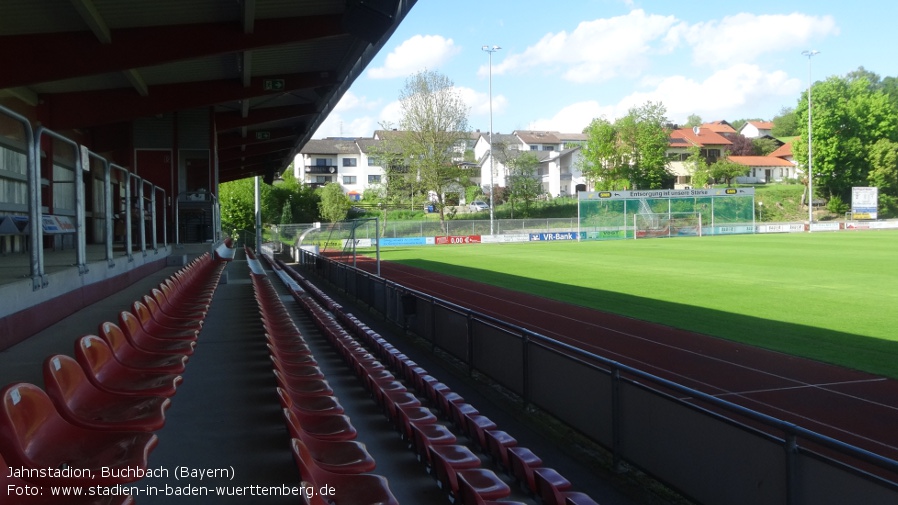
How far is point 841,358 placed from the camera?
37.6ft

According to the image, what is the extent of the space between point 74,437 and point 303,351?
408 centimetres

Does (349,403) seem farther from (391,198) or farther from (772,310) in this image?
(391,198)

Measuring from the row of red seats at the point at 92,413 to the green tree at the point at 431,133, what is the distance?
202 ft

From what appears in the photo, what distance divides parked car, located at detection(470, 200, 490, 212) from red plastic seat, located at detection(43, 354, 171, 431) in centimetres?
7315

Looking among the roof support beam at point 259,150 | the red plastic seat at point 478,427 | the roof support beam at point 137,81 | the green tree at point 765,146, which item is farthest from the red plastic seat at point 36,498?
the green tree at point 765,146

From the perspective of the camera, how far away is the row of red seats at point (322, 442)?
3.72m

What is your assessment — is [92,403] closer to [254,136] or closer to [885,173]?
[254,136]

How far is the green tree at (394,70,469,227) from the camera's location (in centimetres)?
6706

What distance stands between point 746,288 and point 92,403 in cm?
2043

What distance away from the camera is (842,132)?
7550 centimetres

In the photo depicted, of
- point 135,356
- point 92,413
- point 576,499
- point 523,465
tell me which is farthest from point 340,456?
point 135,356

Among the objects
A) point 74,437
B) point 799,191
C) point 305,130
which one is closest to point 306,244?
point 305,130

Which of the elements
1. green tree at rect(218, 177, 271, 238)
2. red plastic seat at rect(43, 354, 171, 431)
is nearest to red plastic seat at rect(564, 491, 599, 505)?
red plastic seat at rect(43, 354, 171, 431)

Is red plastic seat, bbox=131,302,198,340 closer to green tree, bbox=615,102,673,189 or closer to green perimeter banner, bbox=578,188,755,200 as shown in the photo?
green perimeter banner, bbox=578,188,755,200
